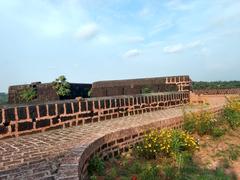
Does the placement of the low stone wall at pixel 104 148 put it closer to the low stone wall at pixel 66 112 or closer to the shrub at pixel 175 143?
the shrub at pixel 175 143

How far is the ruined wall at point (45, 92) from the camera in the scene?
12812mm

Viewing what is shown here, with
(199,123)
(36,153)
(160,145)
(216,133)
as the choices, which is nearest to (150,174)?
(160,145)

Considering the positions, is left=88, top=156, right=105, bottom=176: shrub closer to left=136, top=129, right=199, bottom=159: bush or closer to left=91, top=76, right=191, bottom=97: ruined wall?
left=136, top=129, right=199, bottom=159: bush

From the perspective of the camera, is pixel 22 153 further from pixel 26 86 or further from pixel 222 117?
pixel 26 86

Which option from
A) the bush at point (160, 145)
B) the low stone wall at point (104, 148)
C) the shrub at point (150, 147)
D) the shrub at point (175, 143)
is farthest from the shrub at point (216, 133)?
the shrub at point (150, 147)

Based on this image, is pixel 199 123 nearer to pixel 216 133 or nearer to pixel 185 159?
pixel 216 133

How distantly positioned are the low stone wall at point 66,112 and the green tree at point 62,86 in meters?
3.96

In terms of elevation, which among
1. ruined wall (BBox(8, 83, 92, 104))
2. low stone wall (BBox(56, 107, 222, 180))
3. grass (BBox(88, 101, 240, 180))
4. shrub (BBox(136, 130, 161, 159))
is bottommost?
grass (BBox(88, 101, 240, 180))

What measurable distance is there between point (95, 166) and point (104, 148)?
0.60m

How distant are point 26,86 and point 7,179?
12.2 meters

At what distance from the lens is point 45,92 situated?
1330 cm

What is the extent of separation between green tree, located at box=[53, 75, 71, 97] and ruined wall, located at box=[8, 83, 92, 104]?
24cm

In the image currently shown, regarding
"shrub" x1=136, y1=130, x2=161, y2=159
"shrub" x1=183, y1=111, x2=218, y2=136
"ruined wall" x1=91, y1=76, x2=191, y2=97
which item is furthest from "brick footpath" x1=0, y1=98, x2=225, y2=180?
"ruined wall" x1=91, y1=76, x2=191, y2=97

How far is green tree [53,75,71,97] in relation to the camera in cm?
1219
